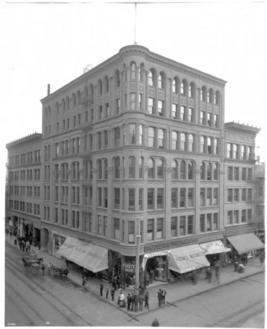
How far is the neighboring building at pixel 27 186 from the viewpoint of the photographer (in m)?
28.6

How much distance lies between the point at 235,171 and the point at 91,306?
18960 millimetres

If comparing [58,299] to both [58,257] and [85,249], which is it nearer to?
[85,249]

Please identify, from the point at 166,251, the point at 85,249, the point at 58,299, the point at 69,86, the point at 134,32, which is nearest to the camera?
the point at 134,32

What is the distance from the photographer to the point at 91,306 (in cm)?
1847

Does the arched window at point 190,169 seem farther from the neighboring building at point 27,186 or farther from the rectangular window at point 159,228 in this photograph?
the neighboring building at point 27,186

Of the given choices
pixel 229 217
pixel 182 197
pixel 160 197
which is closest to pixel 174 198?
pixel 182 197

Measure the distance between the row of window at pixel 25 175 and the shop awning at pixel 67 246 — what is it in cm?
834

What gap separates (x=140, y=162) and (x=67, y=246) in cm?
1214

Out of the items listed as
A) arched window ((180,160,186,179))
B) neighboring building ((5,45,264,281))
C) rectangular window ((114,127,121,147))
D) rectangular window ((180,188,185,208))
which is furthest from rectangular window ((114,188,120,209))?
arched window ((180,160,186,179))

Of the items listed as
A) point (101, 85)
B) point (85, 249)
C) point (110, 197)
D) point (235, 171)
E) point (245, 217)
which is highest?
point (101, 85)

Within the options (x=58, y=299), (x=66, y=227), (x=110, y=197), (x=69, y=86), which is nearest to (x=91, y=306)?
(x=58, y=299)

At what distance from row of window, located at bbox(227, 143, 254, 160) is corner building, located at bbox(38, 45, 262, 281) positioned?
5.49 ft

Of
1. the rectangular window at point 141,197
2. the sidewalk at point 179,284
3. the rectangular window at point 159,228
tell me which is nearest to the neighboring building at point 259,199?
the sidewalk at point 179,284

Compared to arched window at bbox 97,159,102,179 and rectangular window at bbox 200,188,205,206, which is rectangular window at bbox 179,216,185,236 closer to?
rectangular window at bbox 200,188,205,206
